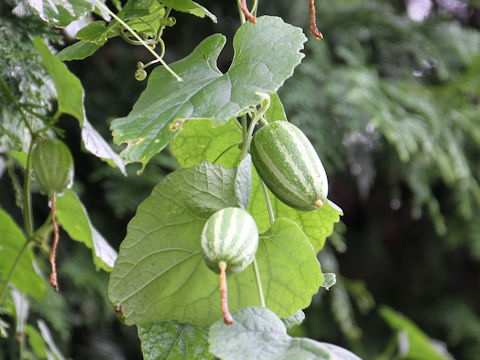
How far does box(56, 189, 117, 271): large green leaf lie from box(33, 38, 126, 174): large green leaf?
102 mm

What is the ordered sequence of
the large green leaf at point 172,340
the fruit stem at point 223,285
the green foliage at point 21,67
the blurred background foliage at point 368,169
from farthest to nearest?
1. the blurred background foliage at point 368,169
2. the green foliage at point 21,67
3. the large green leaf at point 172,340
4. the fruit stem at point 223,285

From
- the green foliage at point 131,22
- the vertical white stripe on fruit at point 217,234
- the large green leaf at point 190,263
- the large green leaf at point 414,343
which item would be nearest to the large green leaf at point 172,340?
the large green leaf at point 190,263

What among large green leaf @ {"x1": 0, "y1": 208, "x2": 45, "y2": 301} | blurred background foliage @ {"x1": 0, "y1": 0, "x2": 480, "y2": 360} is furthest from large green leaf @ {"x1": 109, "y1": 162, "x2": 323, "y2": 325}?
blurred background foliage @ {"x1": 0, "y1": 0, "x2": 480, "y2": 360}

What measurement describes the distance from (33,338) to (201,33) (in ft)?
2.76

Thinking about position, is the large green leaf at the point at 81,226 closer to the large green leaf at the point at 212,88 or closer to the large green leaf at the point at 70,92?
the large green leaf at the point at 70,92

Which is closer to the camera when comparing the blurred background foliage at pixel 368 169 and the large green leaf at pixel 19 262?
the large green leaf at pixel 19 262

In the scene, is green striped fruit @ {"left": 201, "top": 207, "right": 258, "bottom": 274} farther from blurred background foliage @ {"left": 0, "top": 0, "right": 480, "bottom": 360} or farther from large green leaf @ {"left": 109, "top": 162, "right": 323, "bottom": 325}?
blurred background foliage @ {"left": 0, "top": 0, "right": 480, "bottom": 360}

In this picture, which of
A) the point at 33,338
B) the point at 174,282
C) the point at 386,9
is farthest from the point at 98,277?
the point at 386,9

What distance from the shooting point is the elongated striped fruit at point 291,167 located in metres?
0.37

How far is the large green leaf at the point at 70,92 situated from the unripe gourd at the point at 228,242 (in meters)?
0.17

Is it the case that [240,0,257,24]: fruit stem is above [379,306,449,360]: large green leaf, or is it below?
above

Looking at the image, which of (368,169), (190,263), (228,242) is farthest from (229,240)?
(368,169)

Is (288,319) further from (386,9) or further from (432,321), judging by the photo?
(432,321)

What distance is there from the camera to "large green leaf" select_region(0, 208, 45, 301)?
626 mm
